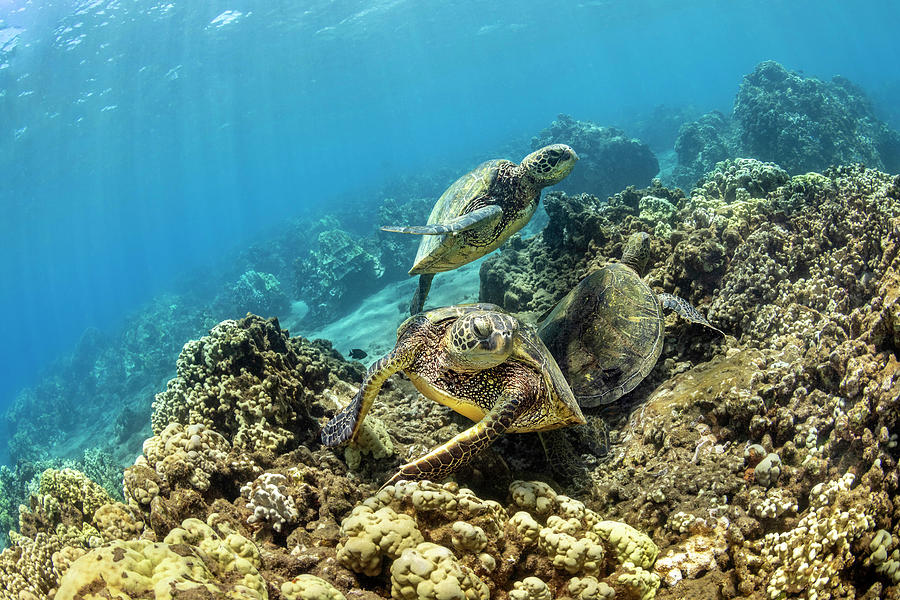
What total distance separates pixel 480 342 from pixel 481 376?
1.50 ft

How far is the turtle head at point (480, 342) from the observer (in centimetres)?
281

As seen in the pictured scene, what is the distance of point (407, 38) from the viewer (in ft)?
160

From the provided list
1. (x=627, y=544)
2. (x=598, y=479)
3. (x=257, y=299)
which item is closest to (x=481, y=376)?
(x=598, y=479)

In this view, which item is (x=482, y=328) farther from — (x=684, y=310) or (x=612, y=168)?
(x=612, y=168)

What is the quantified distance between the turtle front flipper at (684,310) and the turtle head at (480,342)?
1.80m

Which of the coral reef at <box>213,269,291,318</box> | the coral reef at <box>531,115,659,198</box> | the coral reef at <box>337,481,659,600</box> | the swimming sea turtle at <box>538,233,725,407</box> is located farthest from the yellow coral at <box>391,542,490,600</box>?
the coral reef at <box>213,269,291,318</box>

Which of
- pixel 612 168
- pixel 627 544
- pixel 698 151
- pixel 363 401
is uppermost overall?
pixel 363 401

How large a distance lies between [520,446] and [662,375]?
1.49 meters

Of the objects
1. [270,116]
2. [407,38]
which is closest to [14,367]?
[270,116]

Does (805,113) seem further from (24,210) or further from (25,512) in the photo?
(24,210)

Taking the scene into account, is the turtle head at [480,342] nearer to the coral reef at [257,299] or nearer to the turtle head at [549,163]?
the turtle head at [549,163]

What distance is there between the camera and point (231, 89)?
42.3m

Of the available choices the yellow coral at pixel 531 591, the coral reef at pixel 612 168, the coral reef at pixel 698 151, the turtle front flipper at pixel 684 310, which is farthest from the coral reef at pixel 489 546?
the coral reef at pixel 612 168

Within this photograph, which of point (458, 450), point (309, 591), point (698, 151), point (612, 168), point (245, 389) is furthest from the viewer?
point (698, 151)
